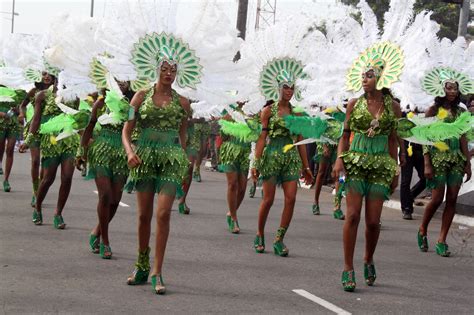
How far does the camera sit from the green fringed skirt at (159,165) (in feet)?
22.9

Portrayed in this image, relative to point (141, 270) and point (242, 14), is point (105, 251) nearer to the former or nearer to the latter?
point (141, 270)

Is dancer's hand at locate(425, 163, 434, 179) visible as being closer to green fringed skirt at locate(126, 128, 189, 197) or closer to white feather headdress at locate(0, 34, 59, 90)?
green fringed skirt at locate(126, 128, 189, 197)

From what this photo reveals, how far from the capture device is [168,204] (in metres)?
6.90

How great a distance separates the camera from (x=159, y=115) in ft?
23.0

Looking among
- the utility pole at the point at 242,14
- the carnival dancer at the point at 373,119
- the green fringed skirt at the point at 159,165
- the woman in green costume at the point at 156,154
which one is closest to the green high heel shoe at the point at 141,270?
the woman in green costume at the point at 156,154

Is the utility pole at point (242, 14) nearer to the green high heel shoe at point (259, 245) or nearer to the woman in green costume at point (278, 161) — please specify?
the woman in green costume at point (278, 161)

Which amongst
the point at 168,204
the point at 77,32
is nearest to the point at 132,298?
the point at 168,204

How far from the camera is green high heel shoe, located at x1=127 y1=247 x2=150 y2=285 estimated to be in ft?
23.1

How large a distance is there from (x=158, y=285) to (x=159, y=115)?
137 cm

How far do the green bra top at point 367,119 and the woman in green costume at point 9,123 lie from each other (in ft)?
25.7

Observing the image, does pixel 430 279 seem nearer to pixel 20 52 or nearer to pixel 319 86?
pixel 319 86

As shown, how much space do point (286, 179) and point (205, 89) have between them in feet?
6.56

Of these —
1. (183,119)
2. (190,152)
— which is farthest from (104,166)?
(190,152)

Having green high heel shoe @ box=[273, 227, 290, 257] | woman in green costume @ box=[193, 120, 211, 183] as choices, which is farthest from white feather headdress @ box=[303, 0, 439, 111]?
woman in green costume @ box=[193, 120, 211, 183]
